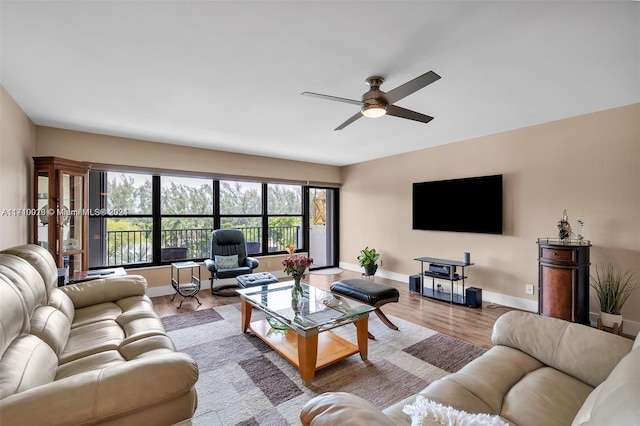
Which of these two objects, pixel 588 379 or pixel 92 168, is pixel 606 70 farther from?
pixel 92 168

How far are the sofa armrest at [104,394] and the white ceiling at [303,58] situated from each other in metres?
1.83

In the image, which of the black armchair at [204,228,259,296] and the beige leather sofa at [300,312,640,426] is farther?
the black armchair at [204,228,259,296]

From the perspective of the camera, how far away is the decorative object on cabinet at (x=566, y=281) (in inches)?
118

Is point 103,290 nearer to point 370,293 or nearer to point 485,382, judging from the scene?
point 370,293

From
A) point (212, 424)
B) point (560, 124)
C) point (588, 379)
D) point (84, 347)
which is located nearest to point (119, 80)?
point (84, 347)

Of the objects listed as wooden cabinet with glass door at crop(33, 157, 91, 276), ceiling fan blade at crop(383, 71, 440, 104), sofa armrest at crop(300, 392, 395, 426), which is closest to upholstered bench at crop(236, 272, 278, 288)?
wooden cabinet with glass door at crop(33, 157, 91, 276)

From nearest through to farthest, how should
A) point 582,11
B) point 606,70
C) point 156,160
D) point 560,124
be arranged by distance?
1. point 582,11
2. point 606,70
3. point 560,124
4. point 156,160

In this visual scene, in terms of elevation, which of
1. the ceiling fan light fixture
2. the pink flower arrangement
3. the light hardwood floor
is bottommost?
the light hardwood floor

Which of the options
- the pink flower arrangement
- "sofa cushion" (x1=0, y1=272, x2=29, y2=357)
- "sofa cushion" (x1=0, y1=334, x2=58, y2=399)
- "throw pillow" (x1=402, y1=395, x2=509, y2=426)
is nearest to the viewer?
"throw pillow" (x1=402, y1=395, x2=509, y2=426)

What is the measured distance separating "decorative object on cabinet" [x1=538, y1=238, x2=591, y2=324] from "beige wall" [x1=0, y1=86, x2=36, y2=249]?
5375 mm

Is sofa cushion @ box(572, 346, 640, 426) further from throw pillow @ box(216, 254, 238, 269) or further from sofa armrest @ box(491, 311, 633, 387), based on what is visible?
throw pillow @ box(216, 254, 238, 269)

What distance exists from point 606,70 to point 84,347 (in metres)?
4.26

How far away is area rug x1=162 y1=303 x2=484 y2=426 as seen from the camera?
1.93 metres

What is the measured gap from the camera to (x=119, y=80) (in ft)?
7.93
